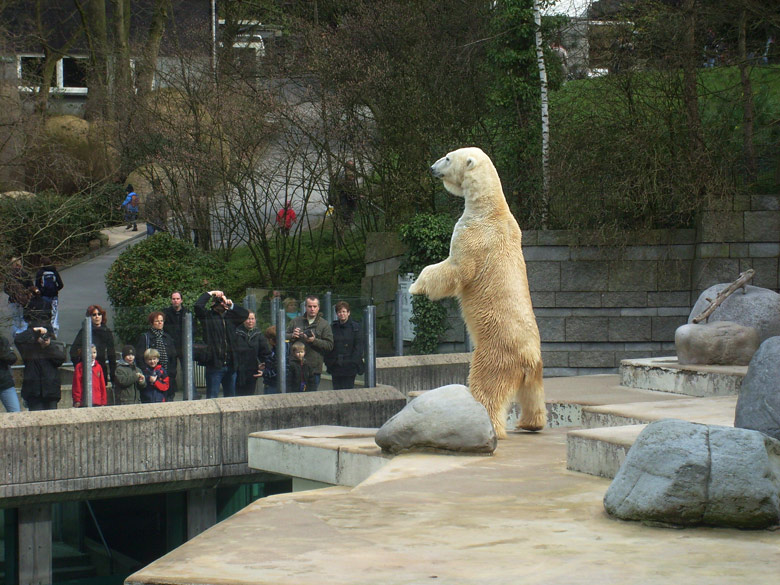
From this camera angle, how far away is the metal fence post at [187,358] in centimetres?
1052

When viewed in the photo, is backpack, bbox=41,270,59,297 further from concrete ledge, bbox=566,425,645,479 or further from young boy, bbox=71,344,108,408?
concrete ledge, bbox=566,425,645,479

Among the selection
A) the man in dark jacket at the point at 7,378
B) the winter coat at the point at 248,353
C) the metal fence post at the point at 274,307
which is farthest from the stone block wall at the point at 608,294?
the man in dark jacket at the point at 7,378

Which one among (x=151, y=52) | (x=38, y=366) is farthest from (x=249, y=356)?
(x=151, y=52)

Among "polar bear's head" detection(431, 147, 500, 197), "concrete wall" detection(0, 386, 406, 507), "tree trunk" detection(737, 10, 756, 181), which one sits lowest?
"concrete wall" detection(0, 386, 406, 507)

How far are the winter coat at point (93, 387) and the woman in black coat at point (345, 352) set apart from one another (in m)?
2.42

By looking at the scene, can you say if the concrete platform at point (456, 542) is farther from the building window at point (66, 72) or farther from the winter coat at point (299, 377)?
the building window at point (66, 72)

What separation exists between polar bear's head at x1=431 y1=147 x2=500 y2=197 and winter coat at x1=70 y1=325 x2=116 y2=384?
3.84 meters

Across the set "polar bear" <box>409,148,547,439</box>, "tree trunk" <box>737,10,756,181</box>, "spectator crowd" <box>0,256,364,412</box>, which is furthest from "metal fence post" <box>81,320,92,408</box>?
"tree trunk" <box>737,10,756,181</box>

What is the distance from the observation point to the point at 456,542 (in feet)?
16.4

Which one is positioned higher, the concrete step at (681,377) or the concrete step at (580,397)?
the concrete step at (681,377)

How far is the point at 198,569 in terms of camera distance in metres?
4.54

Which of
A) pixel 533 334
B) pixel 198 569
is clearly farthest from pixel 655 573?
pixel 533 334

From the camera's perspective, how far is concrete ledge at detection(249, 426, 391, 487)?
298 inches

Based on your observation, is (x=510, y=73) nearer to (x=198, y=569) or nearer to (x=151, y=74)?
(x=151, y=74)
